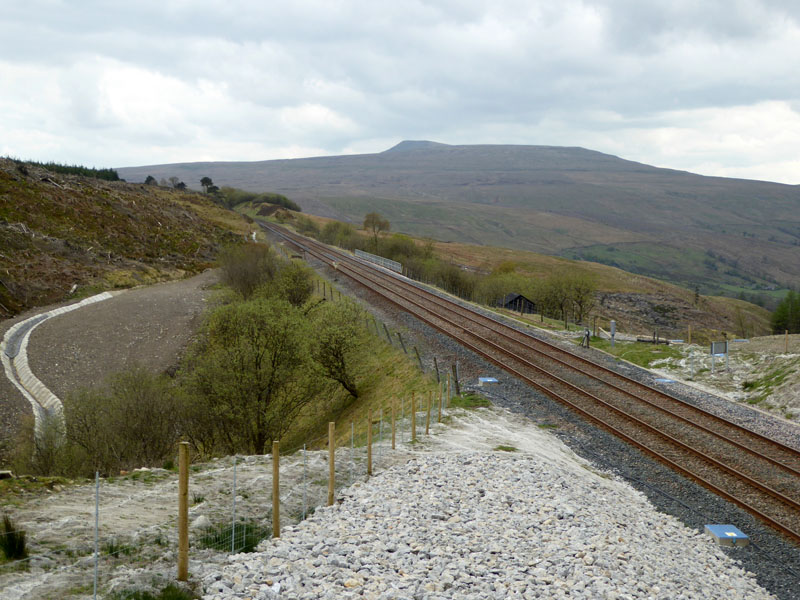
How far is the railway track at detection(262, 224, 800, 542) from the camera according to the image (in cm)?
1645

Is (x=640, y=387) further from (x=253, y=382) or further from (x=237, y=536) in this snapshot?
(x=237, y=536)

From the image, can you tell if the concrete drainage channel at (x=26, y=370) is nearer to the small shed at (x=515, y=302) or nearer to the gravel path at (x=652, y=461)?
the gravel path at (x=652, y=461)

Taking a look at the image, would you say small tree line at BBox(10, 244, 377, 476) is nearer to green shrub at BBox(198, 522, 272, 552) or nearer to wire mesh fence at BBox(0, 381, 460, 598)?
wire mesh fence at BBox(0, 381, 460, 598)

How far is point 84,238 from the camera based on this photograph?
70.7 m

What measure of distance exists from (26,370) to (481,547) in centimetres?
3544

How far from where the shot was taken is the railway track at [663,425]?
54.0 ft

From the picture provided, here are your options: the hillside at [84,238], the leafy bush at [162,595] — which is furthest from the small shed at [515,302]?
the leafy bush at [162,595]

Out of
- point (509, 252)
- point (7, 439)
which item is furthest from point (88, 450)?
point (509, 252)

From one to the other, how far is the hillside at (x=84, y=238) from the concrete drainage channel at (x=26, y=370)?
3381 mm

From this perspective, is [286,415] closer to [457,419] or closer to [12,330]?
[457,419]

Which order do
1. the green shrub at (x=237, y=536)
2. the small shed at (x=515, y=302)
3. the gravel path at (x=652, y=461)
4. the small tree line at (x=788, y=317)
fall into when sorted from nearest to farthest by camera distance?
the green shrub at (x=237, y=536) → the gravel path at (x=652, y=461) → the small shed at (x=515, y=302) → the small tree line at (x=788, y=317)

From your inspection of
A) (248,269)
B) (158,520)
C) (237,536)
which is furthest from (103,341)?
(237,536)

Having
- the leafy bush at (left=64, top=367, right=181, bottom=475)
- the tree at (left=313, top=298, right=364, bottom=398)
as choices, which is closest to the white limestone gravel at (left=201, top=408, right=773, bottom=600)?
the leafy bush at (left=64, top=367, right=181, bottom=475)

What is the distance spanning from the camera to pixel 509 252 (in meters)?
168
